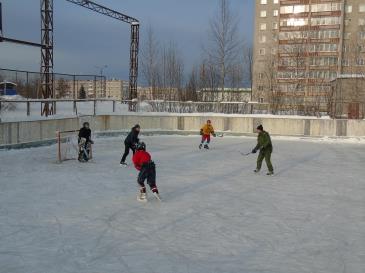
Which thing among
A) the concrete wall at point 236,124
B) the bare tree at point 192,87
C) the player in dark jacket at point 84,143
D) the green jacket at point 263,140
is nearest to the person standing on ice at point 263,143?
the green jacket at point 263,140

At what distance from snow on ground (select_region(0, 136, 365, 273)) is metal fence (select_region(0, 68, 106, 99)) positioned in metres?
7.65

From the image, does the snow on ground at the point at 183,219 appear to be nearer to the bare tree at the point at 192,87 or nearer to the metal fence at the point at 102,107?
the metal fence at the point at 102,107

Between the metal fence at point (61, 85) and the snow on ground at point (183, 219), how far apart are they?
301 inches

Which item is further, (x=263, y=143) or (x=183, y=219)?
(x=263, y=143)

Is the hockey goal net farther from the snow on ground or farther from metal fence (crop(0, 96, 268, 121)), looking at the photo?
metal fence (crop(0, 96, 268, 121))

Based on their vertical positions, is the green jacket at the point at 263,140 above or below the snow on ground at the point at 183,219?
above

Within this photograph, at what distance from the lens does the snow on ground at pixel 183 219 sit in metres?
5.70

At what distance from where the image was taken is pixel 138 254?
19.5 feet

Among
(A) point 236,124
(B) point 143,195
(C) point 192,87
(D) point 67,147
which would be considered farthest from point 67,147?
(C) point 192,87

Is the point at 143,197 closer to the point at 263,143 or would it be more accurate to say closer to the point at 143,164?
the point at 143,164

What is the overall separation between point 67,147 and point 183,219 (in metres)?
10.4

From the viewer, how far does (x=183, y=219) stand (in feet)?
25.5

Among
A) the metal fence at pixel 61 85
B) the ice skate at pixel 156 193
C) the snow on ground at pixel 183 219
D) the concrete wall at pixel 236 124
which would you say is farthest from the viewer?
the concrete wall at pixel 236 124

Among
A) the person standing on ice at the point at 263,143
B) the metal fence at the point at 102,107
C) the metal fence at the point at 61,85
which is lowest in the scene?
the person standing on ice at the point at 263,143
